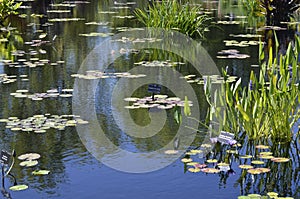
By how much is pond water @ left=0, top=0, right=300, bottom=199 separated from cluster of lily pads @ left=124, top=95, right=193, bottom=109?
0.33 feet

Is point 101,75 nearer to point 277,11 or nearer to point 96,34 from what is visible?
point 96,34

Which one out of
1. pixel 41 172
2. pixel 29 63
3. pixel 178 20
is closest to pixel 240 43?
pixel 178 20

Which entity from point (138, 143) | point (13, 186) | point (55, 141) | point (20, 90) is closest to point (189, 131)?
point (138, 143)

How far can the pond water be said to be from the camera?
350 centimetres

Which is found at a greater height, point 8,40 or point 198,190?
point 8,40

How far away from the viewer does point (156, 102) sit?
17.3ft

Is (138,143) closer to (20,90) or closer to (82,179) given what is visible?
(82,179)

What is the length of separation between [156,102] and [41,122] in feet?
3.42

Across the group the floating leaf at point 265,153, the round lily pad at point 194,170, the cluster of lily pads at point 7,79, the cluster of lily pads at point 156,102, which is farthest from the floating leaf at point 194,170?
the cluster of lily pads at point 7,79

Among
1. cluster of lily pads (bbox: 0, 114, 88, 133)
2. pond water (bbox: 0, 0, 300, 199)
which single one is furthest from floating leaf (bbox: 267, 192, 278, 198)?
cluster of lily pads (bbox: 0, 114, 88, 133)

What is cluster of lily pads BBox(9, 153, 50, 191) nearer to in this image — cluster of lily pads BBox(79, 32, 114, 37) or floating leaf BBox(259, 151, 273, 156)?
floating leaf BBox(259, 151, 273, 156)

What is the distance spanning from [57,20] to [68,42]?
264 cm

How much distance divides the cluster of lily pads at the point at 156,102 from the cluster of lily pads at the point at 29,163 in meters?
1.33

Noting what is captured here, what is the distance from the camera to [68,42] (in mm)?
8688
